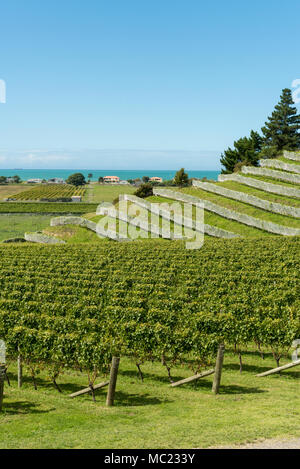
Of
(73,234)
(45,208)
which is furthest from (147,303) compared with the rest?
(45,208)

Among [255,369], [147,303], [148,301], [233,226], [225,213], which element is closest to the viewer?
[255,369]

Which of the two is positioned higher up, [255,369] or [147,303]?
[147,303]

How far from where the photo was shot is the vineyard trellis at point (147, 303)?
56.1 ft

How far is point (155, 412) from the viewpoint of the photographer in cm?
1366

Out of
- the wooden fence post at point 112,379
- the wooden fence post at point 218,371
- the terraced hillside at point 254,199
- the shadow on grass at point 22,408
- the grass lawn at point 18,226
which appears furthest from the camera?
the grass lawn at point 18,226

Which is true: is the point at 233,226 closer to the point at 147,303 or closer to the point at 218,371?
the point at 147,303

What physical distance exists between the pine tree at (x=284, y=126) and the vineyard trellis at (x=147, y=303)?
5887 centimetres

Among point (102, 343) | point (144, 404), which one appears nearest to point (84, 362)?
point (102, 343)

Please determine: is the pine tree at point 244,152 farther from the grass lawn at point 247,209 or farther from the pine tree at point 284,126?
the grass lawn at point 247,209

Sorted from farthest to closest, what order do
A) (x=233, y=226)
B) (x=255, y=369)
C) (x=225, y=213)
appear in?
(x=225, y=213)
(x=233, y=226)
(x=255, y=369)

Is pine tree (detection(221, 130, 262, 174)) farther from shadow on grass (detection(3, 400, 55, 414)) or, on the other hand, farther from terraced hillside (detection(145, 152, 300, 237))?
shadow on grass (detection(3, 400, 55, 414))

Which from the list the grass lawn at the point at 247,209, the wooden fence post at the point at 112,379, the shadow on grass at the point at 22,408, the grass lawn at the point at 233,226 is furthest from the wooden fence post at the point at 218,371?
the grass lawn at the point at 247,209

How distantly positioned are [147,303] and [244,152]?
8600 cm
